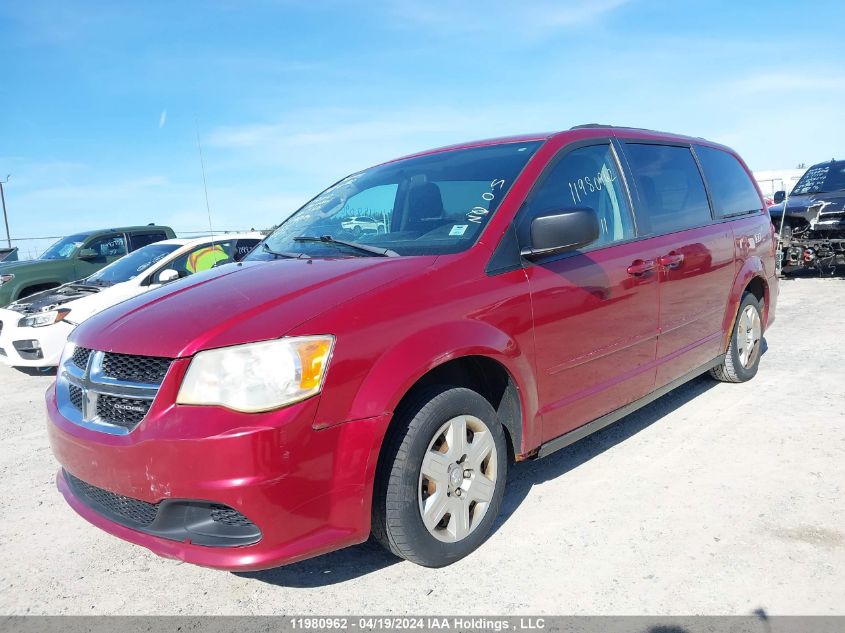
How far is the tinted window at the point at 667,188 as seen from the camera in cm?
374

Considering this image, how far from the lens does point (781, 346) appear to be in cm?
625

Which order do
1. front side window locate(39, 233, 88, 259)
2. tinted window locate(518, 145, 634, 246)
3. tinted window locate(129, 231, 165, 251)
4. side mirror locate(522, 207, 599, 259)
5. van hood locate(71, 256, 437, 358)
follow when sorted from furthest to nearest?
1. tinted window locate(129, 231, 165, 251)
2. front side window locate(39, 233, 88, 259)
3. tinted window locate(518, 145, 634, 246)
4. side mirror locate(522, 207, 599, 259)
5. van hood locate(71, 256, 437, 358)

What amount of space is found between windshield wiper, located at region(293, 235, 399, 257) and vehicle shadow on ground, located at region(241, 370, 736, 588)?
1.30m

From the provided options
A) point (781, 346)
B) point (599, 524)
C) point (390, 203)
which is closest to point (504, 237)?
point (390, 203)

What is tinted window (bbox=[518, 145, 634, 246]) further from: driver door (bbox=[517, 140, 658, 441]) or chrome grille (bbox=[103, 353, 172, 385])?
chrome grille (bbox=[103, 353, 172, 385])

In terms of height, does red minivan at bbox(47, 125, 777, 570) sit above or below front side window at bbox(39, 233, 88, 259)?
→ below

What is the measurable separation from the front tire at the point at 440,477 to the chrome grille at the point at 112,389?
0.87 metres

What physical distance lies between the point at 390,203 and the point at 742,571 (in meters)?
2.36

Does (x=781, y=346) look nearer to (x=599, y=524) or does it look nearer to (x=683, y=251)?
(x=683, y=251)

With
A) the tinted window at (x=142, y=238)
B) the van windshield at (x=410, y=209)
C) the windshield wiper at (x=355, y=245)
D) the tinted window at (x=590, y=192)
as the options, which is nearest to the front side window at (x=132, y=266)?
the tinted window at (x=142, y=238)

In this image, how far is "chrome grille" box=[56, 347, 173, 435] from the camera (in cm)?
224

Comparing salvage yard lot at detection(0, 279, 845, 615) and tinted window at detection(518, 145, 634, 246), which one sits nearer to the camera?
salvage yard lot at detection(0, 279, 845, 615)

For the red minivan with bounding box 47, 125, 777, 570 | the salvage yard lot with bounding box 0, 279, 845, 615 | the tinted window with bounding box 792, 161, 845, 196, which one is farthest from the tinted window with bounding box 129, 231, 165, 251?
the tinted window with bounding box 792, 161, 845, 196

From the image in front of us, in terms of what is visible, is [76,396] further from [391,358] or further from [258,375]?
[391,358]
